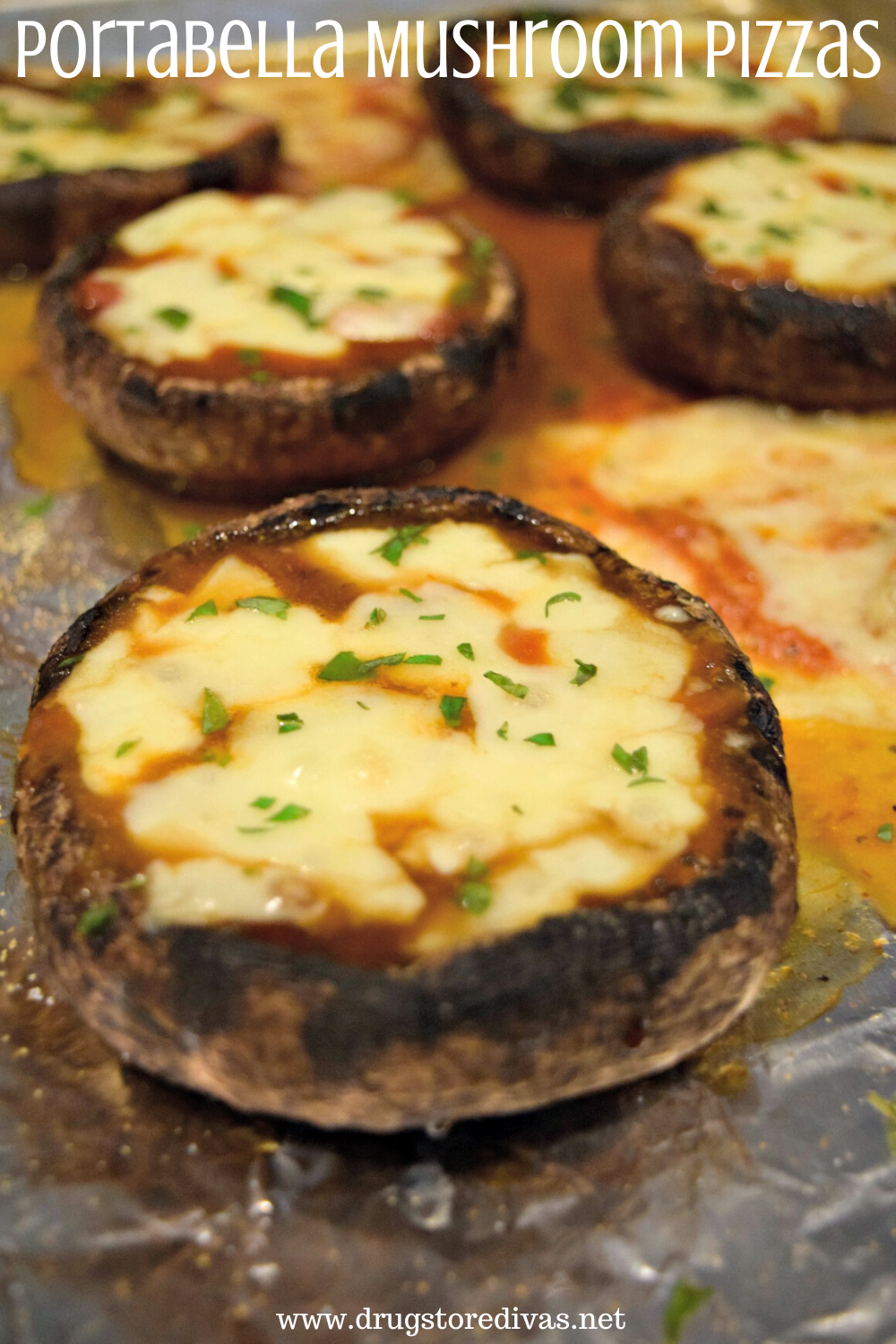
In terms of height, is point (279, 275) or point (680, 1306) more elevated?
point (279, 275)

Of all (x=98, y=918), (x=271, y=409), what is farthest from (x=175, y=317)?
(x=98, y=918)

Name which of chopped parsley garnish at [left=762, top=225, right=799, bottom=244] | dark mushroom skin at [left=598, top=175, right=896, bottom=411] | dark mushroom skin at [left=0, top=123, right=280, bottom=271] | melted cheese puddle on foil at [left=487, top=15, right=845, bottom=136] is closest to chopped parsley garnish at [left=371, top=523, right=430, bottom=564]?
dark mushroom skin at [left=598, top=175, right=896, bottom=411]

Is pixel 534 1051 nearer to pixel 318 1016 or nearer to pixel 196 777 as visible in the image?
pixel 318 1016

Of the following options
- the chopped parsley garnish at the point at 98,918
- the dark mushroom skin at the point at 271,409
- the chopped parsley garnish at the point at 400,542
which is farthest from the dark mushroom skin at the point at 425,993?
the dark mushroom skin at the point at 271,409

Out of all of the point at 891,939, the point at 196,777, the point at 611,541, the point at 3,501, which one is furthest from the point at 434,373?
the point at 891,939

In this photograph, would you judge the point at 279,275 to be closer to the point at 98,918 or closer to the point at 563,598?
the point at 563,598
